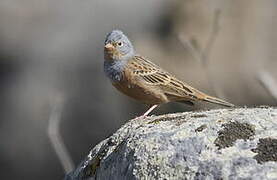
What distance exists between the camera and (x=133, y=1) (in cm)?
1759

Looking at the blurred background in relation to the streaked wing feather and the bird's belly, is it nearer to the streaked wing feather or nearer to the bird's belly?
the streaked wing feather

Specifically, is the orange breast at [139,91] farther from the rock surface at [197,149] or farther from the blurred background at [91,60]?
the blurred background at [91,60]

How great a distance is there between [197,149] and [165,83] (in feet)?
12.7

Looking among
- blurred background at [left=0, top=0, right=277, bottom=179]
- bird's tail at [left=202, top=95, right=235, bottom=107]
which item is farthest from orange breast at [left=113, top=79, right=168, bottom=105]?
blurred background at [left=0, top=0, right=277, bottom=179]

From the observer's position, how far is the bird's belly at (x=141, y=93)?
948 cm

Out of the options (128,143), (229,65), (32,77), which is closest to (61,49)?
(32,77)

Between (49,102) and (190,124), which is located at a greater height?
(190,124)

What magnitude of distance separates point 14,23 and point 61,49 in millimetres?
1353

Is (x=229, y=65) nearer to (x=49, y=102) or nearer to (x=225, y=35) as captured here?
(x=225, y=35)

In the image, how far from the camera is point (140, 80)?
9633 mm

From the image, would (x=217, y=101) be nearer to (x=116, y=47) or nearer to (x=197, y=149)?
(x=116, y=47)

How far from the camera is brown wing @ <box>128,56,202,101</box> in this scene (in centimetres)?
967

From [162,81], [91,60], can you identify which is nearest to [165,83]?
[162,81]

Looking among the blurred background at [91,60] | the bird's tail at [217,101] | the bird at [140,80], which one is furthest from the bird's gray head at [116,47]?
the blurred background at [91,60]
